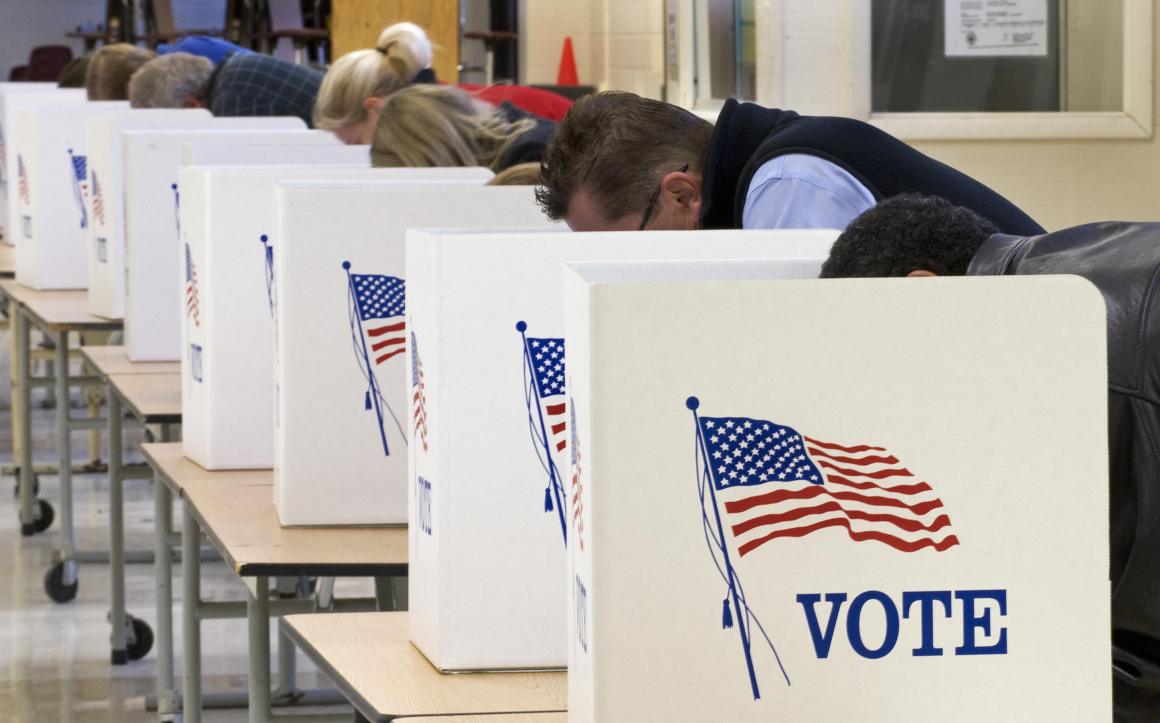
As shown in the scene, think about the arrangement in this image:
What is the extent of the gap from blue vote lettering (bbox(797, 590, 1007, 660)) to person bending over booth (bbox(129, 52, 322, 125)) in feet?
11.3

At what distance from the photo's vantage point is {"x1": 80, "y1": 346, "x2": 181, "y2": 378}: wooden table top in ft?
10.4

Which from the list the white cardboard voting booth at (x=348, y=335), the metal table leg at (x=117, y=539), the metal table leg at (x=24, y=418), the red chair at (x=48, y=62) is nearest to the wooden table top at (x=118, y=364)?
the metal table leg at (x=117, y=539)

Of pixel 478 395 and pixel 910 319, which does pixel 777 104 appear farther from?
pixel 910 319

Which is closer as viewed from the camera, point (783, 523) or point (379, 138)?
point (783, 523)

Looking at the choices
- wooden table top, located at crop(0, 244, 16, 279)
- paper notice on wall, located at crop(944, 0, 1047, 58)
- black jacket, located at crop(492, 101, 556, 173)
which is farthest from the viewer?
wooden table top, located at crop(0, 244, 16, 279)

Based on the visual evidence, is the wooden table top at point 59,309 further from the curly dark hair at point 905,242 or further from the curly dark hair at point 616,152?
the curly dark hair at point 905,242

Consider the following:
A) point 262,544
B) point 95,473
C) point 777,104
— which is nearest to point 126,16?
point 95,473

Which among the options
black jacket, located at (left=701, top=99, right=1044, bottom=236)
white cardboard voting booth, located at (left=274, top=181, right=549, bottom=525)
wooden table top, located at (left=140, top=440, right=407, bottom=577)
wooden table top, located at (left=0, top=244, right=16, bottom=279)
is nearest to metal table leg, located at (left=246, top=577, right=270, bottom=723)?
wooden table top, located at (left=140, top=440, right=407, bottom=577)

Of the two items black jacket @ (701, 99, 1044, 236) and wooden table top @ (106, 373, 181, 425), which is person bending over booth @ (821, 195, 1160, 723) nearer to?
black jacket @ (701, 99, 1044, 236)

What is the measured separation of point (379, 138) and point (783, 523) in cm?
180

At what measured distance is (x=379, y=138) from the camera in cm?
271

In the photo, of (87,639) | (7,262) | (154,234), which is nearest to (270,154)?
(154,234)

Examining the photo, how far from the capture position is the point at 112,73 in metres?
5.32

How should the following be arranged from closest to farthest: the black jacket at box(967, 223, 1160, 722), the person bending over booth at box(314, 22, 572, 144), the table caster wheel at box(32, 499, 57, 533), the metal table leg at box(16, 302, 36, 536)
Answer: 1. the black jacket at box(967, 223, 1160, 722)
2. the person bending over booth at box(314, 22, 572, 144)
3. the metal table leg at box(16, 302, 36, 536)
4. the table caster wheel at box(32, 499, 57, 533)
